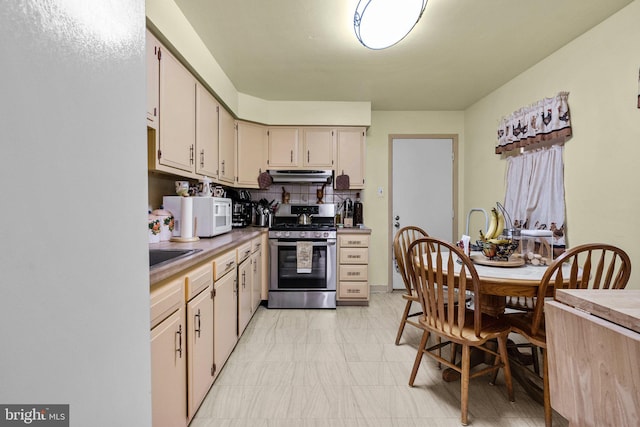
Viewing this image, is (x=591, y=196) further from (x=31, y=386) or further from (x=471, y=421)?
(x=31, y=386)

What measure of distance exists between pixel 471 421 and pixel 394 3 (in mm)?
2315

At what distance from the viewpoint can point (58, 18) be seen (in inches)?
17.5

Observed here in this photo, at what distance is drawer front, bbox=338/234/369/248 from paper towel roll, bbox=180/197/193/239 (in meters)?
1.77

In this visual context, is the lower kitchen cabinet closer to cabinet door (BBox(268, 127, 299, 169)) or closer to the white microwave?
the white microwave

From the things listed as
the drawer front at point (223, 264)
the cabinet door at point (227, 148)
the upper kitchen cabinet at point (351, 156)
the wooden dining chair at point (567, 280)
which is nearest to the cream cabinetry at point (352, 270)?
the upper kitchen cabinet at point (351, 156)

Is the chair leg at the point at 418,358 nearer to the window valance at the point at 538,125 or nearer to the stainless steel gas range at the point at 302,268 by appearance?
the stainless steel gas range at the point at 302,268

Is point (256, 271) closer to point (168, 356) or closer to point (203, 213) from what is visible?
point (203, 213)

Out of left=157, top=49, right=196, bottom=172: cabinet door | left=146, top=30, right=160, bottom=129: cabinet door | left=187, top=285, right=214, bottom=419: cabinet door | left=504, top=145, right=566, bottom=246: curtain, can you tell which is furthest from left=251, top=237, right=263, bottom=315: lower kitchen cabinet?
left=504, top=145, right=566, bottom=246: curtain

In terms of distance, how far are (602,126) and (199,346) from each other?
9.81 feet

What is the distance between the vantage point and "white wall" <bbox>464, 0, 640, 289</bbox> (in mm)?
1965

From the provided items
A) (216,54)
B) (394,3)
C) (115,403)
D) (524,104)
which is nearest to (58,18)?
(115,403)

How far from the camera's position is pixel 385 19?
5.91ft

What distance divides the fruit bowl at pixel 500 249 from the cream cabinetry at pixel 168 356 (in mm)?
1858

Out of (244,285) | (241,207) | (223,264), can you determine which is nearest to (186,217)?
(223,264)
